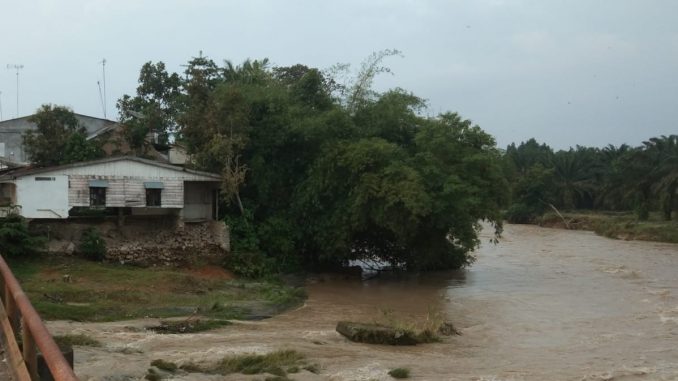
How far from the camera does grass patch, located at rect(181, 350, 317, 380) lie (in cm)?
1086

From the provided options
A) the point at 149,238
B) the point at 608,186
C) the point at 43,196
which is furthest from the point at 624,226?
the point at 43,196

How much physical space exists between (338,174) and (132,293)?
9261mm

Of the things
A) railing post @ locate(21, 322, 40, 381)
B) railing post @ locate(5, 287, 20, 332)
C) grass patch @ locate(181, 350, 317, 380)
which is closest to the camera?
railing post @ locate(21, 322, 40, 381)

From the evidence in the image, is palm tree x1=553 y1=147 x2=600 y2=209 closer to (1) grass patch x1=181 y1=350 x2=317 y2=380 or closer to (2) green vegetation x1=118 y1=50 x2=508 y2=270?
(2) green vegetation x1=118 y1=50 x2=508 y2=270

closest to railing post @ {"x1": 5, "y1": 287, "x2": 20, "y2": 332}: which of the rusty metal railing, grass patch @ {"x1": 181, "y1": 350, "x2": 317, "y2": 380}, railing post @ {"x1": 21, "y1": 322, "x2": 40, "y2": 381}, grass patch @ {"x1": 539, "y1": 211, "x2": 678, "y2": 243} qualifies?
the rusty metal railing

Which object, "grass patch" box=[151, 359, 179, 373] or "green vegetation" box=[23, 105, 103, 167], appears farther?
"green vegetation" box=[23, 105, 103, 167]

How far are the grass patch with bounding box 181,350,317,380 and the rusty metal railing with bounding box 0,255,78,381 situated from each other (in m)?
5.28

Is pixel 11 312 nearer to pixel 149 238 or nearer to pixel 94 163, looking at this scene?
pixel 94 163

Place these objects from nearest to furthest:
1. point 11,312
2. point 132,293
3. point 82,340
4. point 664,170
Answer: point 11,312
point 82,340
point 132,293
point 664,170

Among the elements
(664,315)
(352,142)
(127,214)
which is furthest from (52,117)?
(664,315)

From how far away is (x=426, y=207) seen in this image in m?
22.3

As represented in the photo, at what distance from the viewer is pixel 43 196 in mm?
21391

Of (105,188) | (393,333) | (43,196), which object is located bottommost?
(393,333)

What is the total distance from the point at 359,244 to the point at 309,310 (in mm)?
8395
